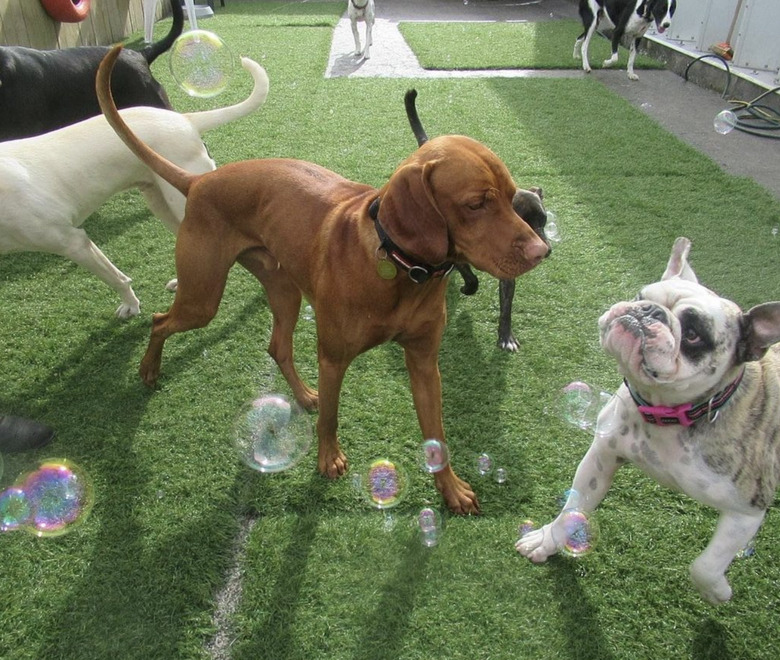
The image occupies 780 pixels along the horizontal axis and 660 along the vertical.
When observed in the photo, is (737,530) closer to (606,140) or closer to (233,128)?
(606,140)

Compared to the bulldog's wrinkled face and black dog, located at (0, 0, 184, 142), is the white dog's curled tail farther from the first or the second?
the bulldog's wrinkled face

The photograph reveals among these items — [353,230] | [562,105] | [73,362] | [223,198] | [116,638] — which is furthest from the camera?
[562,105]

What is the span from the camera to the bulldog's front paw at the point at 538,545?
223 cm

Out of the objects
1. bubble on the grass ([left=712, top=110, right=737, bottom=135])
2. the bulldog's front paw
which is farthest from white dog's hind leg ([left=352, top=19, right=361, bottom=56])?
the bulldog's front paw

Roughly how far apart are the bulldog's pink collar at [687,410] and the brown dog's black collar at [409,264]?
0.79 metres

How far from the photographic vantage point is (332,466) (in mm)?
2617

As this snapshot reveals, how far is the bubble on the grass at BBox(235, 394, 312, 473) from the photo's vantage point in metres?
2.55

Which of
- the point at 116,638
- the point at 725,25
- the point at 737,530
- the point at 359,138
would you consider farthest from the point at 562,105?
the point at 116,638

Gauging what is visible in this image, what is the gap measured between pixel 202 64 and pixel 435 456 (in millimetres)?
3323

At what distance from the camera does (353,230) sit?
2213mm

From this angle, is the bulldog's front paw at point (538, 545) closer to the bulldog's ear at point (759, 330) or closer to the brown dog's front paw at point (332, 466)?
the brown dog's front paw at point (332, 466)

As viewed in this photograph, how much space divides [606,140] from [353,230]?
5.28 m

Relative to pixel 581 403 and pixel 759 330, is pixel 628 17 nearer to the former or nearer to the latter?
pixel 581 403


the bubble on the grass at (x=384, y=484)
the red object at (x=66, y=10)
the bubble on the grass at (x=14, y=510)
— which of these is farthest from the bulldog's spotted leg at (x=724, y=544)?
the red object at (x=66, y=10)
